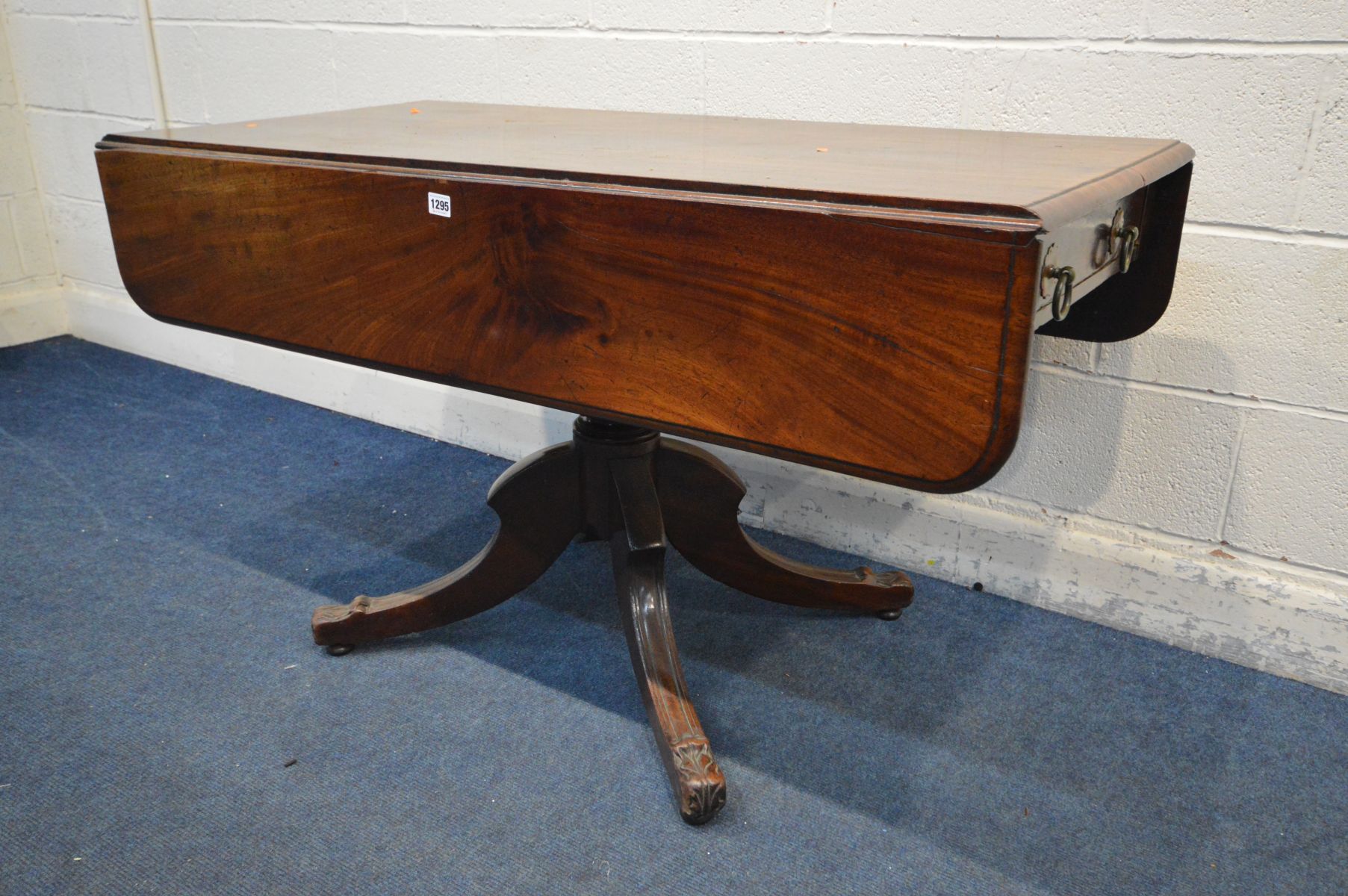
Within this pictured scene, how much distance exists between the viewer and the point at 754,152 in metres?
1.13

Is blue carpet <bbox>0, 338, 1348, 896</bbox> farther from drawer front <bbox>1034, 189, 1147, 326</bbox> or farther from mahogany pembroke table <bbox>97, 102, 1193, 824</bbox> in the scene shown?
drawer front <bbox>1034, 189, 1147, 326</bbox>

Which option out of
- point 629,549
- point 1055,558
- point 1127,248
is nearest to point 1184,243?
point 1127,248

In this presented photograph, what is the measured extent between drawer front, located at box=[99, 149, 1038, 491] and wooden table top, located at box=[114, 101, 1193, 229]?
0.03 meters

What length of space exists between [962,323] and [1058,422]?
83 centimetres

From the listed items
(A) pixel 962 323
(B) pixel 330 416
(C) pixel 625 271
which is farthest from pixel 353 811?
(B) pixel 330 416

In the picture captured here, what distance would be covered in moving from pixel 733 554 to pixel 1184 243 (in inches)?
28.3

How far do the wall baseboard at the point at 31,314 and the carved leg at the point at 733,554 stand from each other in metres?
2.11

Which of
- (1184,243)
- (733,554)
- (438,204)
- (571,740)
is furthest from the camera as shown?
(733,554)

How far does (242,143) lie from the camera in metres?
1.21

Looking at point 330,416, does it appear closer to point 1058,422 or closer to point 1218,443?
point 1058,422

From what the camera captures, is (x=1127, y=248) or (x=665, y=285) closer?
(x=665, y=285)


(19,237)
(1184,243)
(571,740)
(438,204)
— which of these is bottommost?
(571,740)

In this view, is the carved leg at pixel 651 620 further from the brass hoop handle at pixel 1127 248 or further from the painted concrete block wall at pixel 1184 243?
the brass hoop handle at pixel 1127 248

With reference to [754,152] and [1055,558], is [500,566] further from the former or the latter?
[1055,558]
